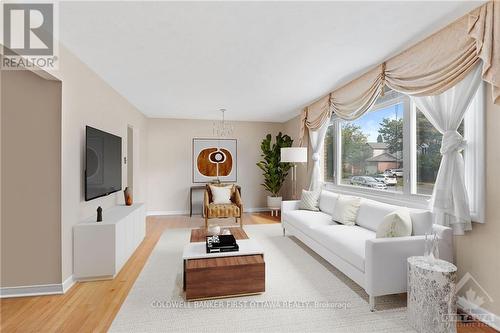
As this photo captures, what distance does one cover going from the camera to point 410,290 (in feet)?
6.25

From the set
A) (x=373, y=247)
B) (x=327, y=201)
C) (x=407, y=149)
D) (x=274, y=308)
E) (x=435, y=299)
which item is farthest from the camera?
(x=327, y=201)

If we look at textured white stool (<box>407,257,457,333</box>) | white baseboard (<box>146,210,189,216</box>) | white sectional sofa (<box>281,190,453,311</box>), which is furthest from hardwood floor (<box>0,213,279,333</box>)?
white baseboard (<box>146,210,189,216</box>)

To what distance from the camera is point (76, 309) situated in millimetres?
2088

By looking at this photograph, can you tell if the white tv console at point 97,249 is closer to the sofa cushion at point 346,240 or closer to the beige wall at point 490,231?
the sofa cushion at point 346,240

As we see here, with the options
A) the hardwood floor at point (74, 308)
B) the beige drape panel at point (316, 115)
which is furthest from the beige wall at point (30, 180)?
the beige drape panel at point (316, 115)

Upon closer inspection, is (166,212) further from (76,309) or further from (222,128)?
(76,309)

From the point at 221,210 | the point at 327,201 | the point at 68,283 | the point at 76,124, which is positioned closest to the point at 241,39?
the point at 76,124

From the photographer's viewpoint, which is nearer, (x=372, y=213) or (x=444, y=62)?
(x=444, y=62)

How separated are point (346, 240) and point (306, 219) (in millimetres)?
1011

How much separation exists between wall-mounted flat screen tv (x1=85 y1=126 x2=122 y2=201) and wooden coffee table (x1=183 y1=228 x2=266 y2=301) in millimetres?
1467

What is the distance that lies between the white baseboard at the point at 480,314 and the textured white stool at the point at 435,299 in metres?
0.37

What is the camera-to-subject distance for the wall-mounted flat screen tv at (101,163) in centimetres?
277

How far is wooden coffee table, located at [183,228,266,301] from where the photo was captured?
Result: 2.18 meters

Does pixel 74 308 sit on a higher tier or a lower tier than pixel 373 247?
lower
